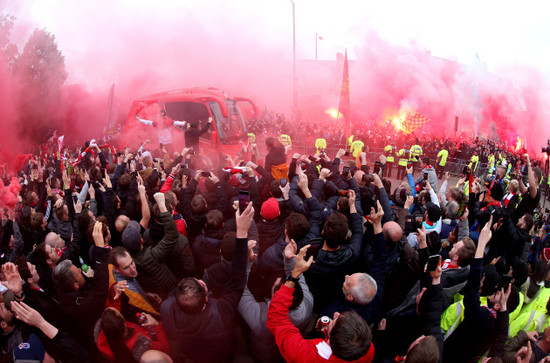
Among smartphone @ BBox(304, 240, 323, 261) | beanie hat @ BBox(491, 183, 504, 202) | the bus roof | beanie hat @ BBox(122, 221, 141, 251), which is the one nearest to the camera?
smartphone @ BBox(304, 240, 323, 261)

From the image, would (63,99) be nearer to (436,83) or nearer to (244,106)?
(244,106)

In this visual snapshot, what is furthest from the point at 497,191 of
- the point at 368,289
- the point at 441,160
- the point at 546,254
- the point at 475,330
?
the point at 441,160

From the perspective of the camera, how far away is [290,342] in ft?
6.72

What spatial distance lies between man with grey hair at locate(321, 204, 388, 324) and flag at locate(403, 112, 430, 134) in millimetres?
21505

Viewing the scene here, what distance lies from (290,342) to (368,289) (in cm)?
66

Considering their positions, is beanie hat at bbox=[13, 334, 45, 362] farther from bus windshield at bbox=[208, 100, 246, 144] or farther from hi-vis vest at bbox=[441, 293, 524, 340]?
bus windshield at bbox=[208, 100, 246, 144]

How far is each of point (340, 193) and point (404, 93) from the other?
65.9 feet

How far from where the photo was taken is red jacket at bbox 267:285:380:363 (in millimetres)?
1915

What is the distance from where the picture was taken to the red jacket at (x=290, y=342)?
192 centimetres

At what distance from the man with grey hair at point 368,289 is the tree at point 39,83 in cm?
1515

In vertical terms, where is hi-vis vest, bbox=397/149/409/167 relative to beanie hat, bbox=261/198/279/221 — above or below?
below

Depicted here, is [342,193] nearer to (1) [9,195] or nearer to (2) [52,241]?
A: (2) [52,241]

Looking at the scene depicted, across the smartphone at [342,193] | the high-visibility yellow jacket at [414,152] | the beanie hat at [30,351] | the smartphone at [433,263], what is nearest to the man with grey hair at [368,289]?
the smartphone at [433,263]

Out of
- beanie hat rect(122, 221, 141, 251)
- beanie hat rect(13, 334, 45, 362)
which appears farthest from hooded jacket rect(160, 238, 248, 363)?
beanie hat rect(122, 221, 141, 251)
